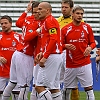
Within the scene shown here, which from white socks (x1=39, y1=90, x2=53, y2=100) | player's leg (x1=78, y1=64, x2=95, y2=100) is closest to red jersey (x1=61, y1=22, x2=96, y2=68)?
player's leg (x1=78, y1=64, x2=95, y2=100)

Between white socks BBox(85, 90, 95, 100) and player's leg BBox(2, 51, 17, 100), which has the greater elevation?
player's leg BBox(2, 51, 17, 100)

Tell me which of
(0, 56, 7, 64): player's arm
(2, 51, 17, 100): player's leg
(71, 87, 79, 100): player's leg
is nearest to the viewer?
(2, 51, 17, 100): player's leg

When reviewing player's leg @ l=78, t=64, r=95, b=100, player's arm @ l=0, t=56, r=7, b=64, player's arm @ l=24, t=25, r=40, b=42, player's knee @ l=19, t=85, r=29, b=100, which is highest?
player's arm @ l=24, t=25, r=40, b=42

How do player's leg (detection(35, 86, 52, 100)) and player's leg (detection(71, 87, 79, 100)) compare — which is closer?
player's leg (detection(35, 86, 52, 100))

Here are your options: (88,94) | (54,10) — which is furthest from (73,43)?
(54,10)

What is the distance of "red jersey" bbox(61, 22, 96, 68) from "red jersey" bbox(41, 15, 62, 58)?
1116 millimetres

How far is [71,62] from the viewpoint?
10820mm

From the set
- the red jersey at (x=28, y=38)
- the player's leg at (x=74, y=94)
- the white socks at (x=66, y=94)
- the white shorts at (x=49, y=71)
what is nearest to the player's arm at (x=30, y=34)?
the red jersey at (x=28, y=38)

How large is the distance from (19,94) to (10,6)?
8.45m

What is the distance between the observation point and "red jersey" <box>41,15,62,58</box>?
9.18 meters

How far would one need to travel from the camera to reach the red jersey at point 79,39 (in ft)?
34.7

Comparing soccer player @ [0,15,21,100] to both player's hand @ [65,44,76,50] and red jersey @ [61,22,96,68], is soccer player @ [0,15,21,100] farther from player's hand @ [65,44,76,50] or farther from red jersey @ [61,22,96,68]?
player's hand @ [65,44,76,50]

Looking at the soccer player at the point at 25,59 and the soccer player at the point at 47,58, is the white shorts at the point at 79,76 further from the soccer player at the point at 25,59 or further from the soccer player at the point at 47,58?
the soccer player at the point at 47,58

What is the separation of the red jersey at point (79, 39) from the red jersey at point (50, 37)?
1116 mm
